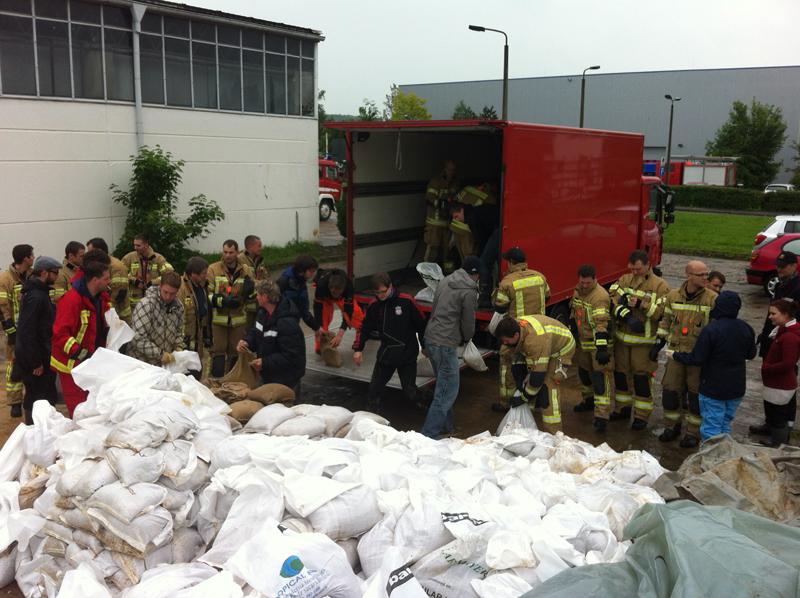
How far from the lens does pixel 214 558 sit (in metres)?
3.33

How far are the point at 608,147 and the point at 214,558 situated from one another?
708 centimetres

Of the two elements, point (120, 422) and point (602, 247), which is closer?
point (120, 422)

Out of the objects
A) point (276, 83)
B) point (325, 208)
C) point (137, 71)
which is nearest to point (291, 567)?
point (137, 71)

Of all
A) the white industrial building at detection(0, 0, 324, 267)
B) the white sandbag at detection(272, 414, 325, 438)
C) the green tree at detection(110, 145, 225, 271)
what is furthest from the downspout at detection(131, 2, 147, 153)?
the white sandbag at detection(272, 414, 325, 438)

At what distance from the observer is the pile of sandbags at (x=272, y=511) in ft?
10.0

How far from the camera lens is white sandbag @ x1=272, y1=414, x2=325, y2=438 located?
14.4ft

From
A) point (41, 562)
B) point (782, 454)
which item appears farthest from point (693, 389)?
point (41, 562)

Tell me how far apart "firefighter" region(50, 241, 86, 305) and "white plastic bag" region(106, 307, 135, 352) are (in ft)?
5.18

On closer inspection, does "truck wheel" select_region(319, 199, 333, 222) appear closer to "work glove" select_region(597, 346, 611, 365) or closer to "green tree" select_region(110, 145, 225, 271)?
"green tree" select_region(110, 145, 225, 271)

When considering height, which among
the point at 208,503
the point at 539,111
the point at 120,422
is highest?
the point at 539,111

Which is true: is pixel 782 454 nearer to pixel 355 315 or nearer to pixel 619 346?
pixel 619 346

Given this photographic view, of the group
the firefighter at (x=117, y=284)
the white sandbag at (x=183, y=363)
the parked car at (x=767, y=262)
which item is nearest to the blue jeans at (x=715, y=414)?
the white sandbag at (x=183, y=363)

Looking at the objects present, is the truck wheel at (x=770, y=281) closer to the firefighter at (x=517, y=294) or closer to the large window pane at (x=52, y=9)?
the firefighter at (x=517, y=294)

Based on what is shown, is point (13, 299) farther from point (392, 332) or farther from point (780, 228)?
point (780, 228)
